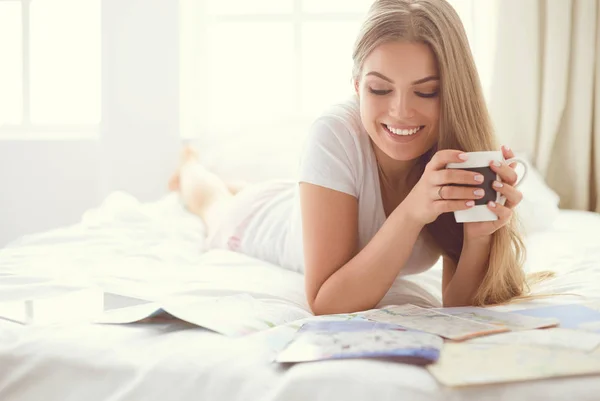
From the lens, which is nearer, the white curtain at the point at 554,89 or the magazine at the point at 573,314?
the magazine at the point at 573,314

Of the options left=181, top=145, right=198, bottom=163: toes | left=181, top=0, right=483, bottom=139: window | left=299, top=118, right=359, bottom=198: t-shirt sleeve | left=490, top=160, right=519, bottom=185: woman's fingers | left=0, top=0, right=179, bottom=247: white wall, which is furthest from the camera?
left=181, top=0, right=483, bottom=139: window

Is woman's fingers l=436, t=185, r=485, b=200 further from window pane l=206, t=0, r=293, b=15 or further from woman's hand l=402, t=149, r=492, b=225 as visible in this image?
window pane l=206, t=0, r=293, b=15

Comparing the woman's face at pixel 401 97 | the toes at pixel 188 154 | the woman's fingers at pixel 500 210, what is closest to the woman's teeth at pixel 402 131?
the woman's face at pixel 401 97

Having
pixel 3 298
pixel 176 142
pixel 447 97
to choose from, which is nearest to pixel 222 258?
pixel 3 298

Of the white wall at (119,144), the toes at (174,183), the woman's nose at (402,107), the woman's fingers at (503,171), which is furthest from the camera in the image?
the white wall at (119,144)

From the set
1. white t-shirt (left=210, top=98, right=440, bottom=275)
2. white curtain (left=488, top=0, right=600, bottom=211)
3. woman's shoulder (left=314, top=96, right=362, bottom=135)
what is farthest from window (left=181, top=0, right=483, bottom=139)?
woman's shoulder (left=314, top=96, right=362, bottom=135)

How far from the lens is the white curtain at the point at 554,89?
2.99m

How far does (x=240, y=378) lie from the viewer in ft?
2.95

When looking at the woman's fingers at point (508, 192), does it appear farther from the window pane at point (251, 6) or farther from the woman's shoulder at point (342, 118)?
the window pane at point (251, 6)

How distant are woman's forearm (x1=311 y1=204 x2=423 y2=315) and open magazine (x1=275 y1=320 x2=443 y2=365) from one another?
0.91 feet

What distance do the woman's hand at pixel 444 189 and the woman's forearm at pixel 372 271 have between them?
0.16 feet

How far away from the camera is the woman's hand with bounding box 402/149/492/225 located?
1176 millimetres

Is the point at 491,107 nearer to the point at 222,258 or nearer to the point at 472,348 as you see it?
the point at 222,258

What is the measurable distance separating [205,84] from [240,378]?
2.87 meters
